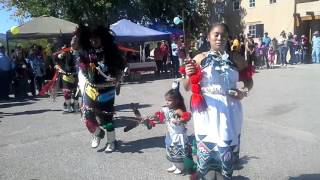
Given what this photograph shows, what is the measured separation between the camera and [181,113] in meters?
5.25

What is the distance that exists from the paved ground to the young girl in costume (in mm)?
271

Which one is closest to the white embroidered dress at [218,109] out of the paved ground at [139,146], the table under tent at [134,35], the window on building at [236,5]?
the paved ground at [139,146]

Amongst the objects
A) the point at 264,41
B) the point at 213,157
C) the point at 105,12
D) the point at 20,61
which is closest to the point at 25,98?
the point at 20,61

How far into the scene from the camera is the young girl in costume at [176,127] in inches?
207

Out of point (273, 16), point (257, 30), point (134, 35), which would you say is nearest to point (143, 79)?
point (134, 35)

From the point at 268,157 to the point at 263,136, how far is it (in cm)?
123

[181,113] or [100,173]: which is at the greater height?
[181,113]

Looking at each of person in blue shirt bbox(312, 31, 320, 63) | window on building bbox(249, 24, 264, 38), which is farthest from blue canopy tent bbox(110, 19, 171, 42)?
window on building bbox(249, 24, 264, 38)

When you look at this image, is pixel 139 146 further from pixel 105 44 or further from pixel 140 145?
pixel 105 44

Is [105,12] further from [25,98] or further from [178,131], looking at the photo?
[178,131]

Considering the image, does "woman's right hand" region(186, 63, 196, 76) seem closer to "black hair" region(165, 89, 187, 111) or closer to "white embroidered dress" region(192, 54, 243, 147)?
"white embroidered dress" region(192, 54, 243, 147)

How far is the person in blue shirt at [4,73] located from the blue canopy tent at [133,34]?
231 inches

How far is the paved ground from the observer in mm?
5633

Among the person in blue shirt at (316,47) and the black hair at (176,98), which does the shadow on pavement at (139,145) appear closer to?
the black hair at (176,98)
